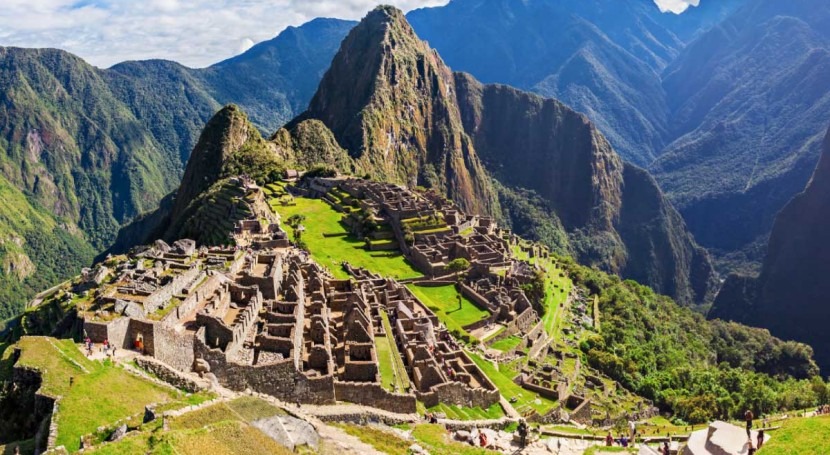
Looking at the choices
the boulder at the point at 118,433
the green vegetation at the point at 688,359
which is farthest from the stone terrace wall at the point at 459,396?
the green vegetation at the point at 688,359

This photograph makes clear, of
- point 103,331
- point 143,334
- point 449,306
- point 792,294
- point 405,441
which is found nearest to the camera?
point 103,331

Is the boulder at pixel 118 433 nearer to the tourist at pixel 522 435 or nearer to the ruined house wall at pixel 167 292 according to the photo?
the ruined house wall at pixel 167 292

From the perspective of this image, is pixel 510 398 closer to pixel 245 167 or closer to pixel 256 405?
pixel 256 405

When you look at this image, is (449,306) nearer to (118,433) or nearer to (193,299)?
(193,299)

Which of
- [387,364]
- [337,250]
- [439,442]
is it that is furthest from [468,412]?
[337,250]

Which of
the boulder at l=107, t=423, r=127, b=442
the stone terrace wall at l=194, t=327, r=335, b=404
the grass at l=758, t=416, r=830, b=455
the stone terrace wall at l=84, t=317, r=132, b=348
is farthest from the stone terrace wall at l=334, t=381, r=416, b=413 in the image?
the grass at l=758, t=416, r=830, b=455

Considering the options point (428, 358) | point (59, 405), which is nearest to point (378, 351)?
point (428, 358)
